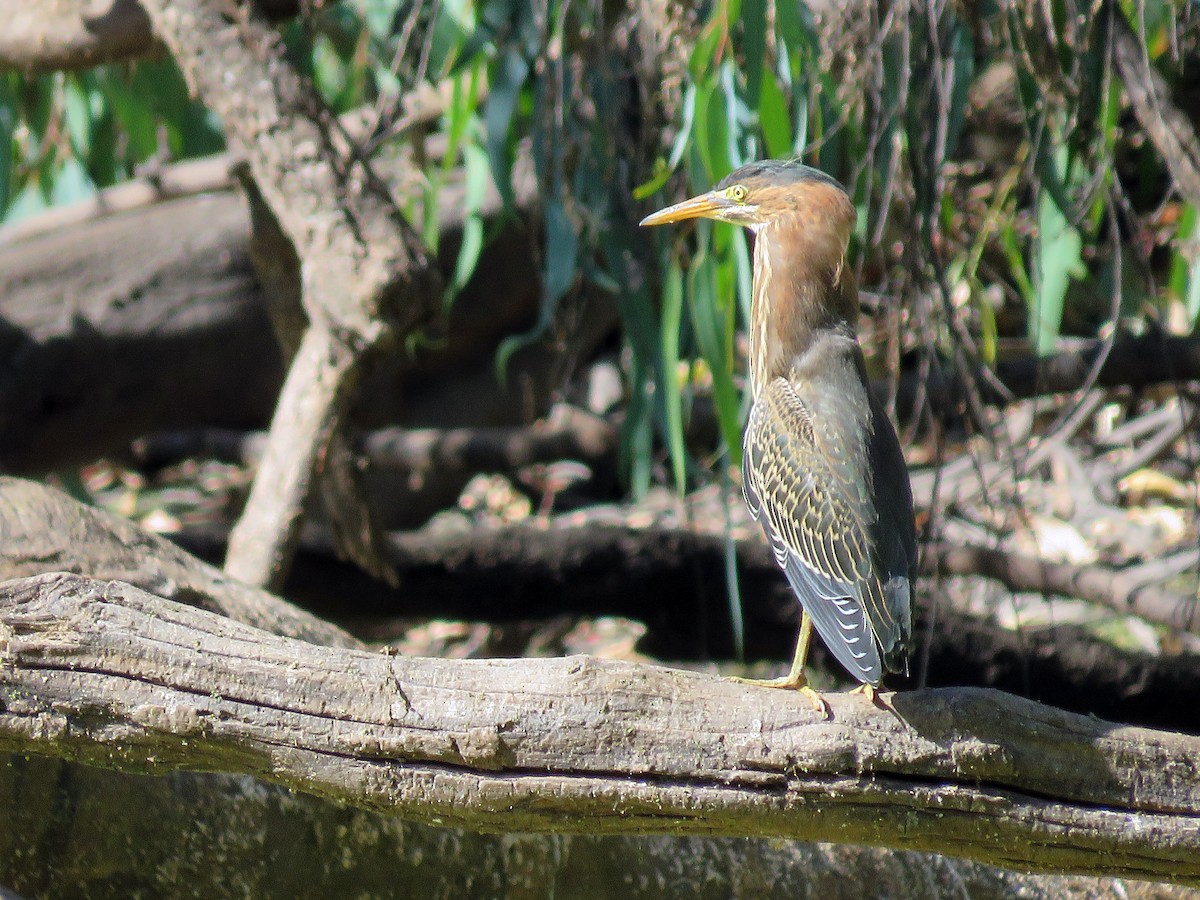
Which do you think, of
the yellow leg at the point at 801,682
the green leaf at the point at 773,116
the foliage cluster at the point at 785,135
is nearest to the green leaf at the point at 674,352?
the foliage cluster at the point at 785,135

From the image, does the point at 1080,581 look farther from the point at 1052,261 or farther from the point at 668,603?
the point at 668,603

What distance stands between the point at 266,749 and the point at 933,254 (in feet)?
4.81

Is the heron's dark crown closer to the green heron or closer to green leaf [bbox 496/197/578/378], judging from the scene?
the green heron

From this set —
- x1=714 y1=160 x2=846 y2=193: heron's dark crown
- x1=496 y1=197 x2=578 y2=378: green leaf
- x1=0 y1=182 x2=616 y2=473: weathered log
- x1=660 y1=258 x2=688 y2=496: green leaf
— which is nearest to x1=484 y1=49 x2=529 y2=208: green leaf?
x1=496 y1=197 x2=578 y2=378: green leaf

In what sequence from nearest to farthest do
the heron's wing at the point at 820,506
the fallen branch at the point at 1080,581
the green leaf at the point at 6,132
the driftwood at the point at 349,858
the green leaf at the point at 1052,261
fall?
the heron's wing at the point at 820,506
the driftwood at the point at 349,858
the green leaf at the point at 1052,261
the fallen branch at the point at 1080,581
the green leaf at the point at 6,132

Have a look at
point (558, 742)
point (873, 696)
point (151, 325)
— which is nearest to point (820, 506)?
point (873, 696)

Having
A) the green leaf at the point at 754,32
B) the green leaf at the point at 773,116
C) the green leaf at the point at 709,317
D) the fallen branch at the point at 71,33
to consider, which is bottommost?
the green leaf at the point at 709,317

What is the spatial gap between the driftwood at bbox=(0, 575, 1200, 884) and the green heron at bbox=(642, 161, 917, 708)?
0.33 m

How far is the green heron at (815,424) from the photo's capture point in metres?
2.09

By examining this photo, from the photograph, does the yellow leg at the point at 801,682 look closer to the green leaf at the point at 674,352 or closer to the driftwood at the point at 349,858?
the driftwood at the point at 349,858

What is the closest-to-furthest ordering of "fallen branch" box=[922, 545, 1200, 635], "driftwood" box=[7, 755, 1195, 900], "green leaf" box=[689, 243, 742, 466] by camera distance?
"driftwood" box=[7, 755, 1195, 900] → "green leaf" box=[689, 243, 742, 466] → "fallen branch" box=[922, 545, 1200, 635]

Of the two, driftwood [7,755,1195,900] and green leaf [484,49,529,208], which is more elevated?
green leaf [484,49,529,208]

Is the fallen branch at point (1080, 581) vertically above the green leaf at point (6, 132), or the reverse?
the green leaf at point (6, 132)

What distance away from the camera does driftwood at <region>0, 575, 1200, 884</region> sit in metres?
1.63
